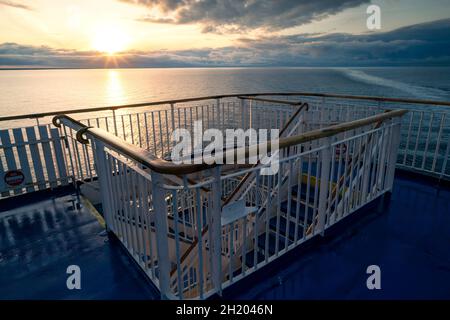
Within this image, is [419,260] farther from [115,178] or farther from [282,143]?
[115,178]

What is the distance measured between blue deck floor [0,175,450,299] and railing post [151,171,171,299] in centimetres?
36

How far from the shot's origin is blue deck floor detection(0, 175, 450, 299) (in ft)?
6.37

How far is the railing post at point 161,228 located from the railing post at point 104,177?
1.00 metres

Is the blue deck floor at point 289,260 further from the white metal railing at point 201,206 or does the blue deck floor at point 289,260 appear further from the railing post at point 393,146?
the railing post at point 393,146

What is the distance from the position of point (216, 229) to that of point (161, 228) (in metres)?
0.34

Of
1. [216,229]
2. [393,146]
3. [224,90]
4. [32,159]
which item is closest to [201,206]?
[216,229]

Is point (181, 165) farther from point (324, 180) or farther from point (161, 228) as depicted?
point (324, 180)

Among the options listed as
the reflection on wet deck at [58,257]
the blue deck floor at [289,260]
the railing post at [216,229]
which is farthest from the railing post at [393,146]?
the reflection on wet deck at [58,257]

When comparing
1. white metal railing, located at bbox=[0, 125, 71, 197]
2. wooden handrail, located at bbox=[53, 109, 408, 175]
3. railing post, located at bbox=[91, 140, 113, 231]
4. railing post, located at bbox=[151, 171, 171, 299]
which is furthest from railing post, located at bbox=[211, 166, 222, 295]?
white metal railing, located at bbox=[0, 125, 71, 197]

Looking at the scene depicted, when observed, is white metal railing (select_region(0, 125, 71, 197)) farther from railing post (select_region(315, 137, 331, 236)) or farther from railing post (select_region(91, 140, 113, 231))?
railing post (select_region(315, 137, 331, 236))

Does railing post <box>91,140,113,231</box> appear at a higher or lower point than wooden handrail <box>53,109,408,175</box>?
lower

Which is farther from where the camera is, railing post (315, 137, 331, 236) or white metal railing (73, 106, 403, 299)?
railing post (315, 137, 331, 236)

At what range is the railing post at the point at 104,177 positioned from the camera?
84.3 inches
